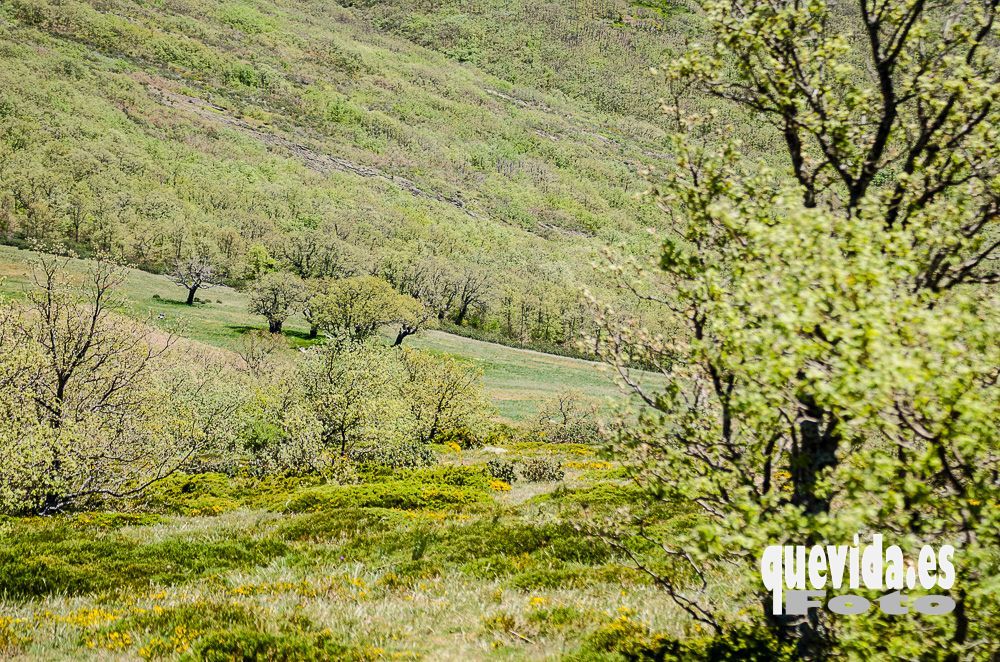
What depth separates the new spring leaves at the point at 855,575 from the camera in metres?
4.64

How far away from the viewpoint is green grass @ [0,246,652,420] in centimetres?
7556

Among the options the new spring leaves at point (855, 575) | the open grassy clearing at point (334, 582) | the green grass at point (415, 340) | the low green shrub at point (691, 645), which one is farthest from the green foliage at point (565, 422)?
the new spring leaves at point (855, 575)

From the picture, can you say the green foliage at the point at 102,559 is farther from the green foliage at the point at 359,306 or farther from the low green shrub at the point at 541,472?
the green foliage at the point at 359,306

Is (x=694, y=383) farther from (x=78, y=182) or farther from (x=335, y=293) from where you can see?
(x=78, y=182)

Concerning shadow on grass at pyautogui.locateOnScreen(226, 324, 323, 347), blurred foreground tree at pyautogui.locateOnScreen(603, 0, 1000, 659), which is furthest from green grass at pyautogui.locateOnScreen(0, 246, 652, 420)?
blurred foreground tree at pyautogui.locateOnScreen(603, 0, 1000, 659)

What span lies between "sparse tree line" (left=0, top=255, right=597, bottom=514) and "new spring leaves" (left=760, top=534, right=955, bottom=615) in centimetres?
1354

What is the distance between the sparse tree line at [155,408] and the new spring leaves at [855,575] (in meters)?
13.5

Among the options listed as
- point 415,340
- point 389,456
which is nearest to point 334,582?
point 389,456

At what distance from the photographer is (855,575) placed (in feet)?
15.4

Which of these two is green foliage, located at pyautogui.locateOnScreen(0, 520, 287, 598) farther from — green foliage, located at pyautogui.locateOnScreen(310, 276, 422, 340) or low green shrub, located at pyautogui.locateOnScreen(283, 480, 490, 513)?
green foliage, located at pyautogui.locateOnScreen(310, 276, 422, 340)

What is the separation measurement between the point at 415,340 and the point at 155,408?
8668 cm

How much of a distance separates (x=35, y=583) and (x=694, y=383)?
1336 cm

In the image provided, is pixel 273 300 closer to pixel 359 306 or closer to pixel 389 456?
pixel 359 306

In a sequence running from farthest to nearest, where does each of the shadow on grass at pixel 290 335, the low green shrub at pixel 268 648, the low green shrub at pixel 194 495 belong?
1. the shadow on grass at pixel 290 335
2. the low green shrub at pixel 194 495
3. the low green shrub at pixel 268 648
